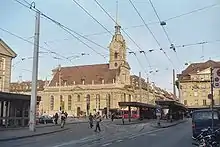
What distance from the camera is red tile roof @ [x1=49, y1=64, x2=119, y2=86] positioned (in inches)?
5295

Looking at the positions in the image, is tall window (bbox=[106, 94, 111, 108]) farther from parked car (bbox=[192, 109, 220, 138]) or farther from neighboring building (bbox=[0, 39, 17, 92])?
parked car (bbox=[192, 109, 220, 138])

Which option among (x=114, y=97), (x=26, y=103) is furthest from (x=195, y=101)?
(x=26, y=103)

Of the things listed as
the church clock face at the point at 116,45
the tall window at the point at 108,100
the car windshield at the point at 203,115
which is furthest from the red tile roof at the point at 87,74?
the car windshield at the point at 203,115

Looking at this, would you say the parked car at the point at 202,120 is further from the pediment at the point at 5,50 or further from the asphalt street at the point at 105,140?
the pediment at the point at 5,50

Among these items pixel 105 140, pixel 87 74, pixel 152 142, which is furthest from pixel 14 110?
pixel 87 74

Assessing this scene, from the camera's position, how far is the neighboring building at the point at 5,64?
58.2 meters

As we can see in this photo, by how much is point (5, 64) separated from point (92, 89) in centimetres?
7347

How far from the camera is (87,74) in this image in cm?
13975

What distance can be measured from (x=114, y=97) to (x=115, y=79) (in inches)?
284

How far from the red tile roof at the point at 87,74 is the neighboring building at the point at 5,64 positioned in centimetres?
7300

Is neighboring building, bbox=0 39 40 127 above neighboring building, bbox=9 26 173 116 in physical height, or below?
below

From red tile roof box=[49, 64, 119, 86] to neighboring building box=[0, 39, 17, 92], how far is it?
239 ft

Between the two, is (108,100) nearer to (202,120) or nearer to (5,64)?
(5,64)

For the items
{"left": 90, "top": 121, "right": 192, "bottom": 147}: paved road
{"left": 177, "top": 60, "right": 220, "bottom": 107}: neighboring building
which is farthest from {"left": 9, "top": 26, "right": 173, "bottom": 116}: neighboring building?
{"left": 90, "top": 121, "right": 192, "bottom": 147}: paved road
